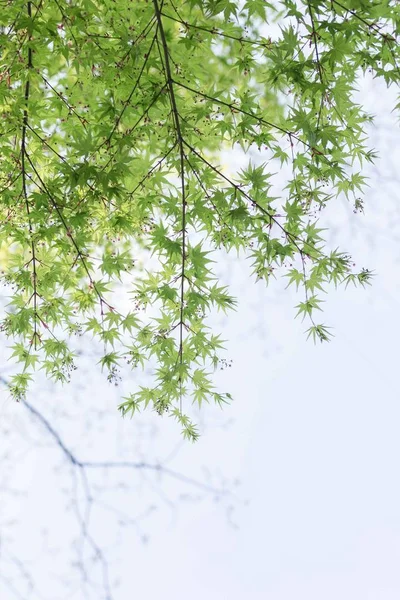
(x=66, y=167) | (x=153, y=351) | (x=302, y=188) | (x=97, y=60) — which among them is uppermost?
(x=97, y=60)

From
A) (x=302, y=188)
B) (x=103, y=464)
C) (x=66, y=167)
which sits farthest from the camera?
(x=103, y=464)

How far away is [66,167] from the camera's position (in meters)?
1.49

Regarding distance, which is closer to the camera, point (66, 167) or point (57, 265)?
point (66, 167)

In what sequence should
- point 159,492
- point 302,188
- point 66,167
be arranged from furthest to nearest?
1. point 159,492
2. point 302,188
3. point 66,167

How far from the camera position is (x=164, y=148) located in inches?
67.0

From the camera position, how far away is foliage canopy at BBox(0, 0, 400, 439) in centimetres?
149

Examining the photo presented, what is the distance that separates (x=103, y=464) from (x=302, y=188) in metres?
1.97

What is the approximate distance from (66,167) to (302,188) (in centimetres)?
75

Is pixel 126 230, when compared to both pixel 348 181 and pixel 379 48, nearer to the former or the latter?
pixel 348 181

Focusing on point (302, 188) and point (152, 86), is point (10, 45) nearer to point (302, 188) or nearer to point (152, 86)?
A: point (152, 86)

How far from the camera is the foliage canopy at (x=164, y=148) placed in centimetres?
149

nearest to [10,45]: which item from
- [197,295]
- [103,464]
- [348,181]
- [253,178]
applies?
[253,178]

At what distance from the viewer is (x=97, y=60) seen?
158 centimetres

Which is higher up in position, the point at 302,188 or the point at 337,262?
the point at 302,188
